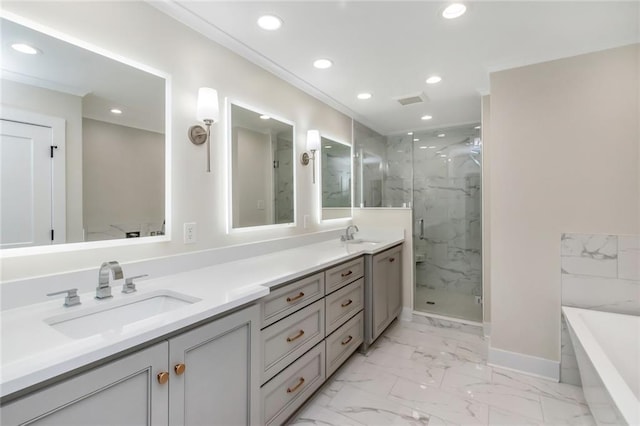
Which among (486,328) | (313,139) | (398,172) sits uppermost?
(313,139)

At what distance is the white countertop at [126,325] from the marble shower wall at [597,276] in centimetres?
170

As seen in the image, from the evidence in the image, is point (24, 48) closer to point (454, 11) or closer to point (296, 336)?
point (296, 336)

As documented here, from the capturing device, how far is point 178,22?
1.69 m

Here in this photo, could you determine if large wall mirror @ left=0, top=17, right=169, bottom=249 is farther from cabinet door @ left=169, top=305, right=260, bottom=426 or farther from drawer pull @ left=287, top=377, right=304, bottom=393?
drawer pull @ left=287, top=377, right=304, bottom=393

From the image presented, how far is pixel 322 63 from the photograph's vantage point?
7.39 ft

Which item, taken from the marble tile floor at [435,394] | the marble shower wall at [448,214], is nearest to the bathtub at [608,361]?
the marble tile floor at [435,394]

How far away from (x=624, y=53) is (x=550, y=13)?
77 cm

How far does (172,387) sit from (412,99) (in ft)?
9.58

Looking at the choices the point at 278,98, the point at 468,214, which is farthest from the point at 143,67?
the point at 468,214

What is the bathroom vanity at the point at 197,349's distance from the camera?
787 millimetres


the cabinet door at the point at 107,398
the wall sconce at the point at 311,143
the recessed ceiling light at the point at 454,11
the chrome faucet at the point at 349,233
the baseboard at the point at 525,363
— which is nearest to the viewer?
the cabinet door at the point at 107,398

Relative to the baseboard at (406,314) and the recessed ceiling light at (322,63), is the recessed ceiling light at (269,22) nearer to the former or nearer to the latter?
the recessed ceiling light at (322,63)

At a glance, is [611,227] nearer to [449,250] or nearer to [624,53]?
[624,53]

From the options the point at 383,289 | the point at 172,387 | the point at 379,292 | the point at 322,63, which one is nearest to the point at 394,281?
the point at 383,289
